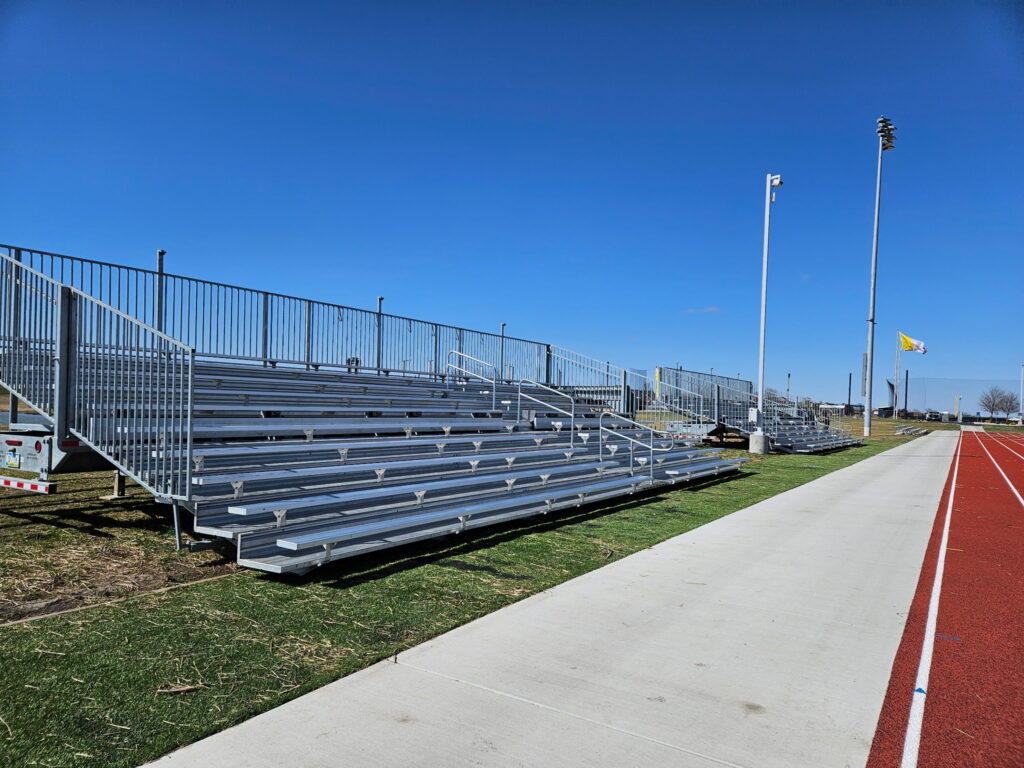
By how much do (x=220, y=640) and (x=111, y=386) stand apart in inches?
141

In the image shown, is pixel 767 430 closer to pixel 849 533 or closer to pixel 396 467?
pixel 849 533

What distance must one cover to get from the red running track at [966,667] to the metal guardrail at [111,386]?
559 centimetres

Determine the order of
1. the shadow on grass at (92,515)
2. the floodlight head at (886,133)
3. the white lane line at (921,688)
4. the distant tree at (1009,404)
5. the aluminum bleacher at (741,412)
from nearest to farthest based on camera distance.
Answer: the white lane line at (921,688) < the shadow on grass at (92,515) < the aluminum bleacher at (741,412) < the floodlight head at (886,133) < the distant tree at (1009,404)

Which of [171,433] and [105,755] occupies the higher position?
[171,433]

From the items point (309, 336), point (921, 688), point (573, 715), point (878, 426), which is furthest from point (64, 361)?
point (878, 426)

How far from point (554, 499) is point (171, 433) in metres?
5.02

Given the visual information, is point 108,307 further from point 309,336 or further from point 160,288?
point 309,336

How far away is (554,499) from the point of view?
930 centimetres

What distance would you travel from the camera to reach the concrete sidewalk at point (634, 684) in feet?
10.2

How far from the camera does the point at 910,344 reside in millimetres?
51781

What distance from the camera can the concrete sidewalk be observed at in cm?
309

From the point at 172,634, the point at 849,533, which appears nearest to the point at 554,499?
the point at 849,533

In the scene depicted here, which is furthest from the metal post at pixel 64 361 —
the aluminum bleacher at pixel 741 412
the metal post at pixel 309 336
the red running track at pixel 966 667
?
the aluminum bleacher at pixel 741 412

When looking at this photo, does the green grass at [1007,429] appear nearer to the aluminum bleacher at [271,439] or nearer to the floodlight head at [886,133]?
the floodlight head at [886,133]
